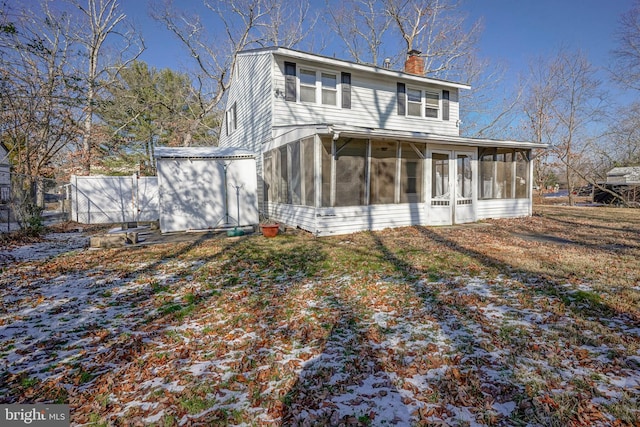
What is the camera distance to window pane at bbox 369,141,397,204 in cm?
902

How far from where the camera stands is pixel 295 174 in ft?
31.1

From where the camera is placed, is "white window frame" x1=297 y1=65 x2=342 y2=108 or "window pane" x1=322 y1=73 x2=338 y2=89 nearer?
"white window frame" x1=297 y1=65 x2=342 y2=108

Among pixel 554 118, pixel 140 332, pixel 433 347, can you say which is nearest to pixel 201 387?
pixel 140 332

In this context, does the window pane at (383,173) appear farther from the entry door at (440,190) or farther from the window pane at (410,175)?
the entry door at (440,190)

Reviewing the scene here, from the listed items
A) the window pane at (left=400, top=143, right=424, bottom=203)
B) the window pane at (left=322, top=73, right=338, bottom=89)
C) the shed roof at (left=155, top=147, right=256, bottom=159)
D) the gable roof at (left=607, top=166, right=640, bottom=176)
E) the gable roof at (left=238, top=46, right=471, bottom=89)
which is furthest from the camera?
the gable roof at (left=607, top=166, right=640, bottom=176)

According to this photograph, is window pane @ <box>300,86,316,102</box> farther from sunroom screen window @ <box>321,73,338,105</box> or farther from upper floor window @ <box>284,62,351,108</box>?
sunroom screen window @ <box>321,73,338,105</box>

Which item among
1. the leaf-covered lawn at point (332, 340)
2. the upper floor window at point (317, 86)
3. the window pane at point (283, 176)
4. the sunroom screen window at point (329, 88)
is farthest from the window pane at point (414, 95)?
the leaf-covered lawn at point (332, 340)

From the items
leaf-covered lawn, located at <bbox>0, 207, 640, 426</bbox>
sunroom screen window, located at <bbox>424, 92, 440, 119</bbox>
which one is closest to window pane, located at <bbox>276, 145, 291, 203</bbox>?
leaf-covered lawn, located at <bbox>0, 207, 640, 426</bbox>

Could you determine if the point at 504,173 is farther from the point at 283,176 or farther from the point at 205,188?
the point at 205,188

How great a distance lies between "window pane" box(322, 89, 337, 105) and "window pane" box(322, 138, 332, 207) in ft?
11.8

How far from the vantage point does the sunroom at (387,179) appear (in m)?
8.52

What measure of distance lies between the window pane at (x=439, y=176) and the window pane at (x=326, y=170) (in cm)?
370

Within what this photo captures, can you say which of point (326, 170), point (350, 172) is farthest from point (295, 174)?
point (350, 172)

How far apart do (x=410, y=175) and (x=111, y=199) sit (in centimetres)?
1351
